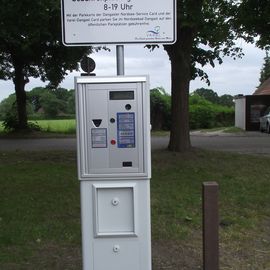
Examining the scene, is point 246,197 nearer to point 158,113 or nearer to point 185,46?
point 185,46

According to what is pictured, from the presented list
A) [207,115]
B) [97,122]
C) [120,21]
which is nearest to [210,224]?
[97,122]

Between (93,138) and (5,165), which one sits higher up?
(93,138)

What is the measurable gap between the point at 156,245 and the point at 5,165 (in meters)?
6.50

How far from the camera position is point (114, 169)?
14.1 feet

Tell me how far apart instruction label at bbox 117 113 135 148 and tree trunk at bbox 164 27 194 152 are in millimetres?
8548

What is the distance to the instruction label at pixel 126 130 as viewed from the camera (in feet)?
14.0

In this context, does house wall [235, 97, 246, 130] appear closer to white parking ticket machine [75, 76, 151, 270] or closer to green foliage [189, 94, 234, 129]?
green foliage [189, 94, 234, 129]

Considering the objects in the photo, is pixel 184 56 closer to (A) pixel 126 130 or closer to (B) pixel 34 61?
(A) pixel 126 130

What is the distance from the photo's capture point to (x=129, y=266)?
4461mm

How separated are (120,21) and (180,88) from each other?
8401 millimetres

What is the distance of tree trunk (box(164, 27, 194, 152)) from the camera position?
41.9 feet

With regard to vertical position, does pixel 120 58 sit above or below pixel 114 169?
above

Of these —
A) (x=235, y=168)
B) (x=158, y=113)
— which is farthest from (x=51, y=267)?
(x=158, y=113)

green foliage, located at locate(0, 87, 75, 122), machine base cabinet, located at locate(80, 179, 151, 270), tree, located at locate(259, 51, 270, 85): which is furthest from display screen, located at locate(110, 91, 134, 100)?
tree, located at locate(259, 51, 270, 85)
